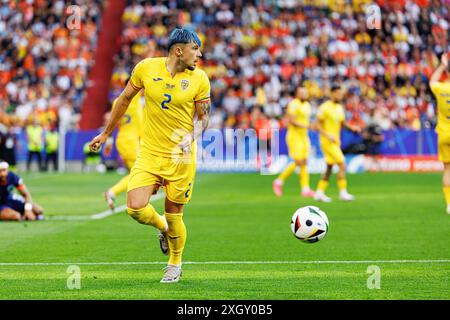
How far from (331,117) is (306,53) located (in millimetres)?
17611

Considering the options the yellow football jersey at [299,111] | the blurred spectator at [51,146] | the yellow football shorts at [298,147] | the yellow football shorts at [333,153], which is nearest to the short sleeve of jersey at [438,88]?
the yellow football shorts at [333,153]

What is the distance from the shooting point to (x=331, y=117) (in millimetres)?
21391

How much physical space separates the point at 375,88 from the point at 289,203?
1796 centimetres

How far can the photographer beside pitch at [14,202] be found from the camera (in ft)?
54.6

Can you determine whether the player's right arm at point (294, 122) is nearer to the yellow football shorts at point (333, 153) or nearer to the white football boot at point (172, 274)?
the yellow football shorts at point (333, 153)

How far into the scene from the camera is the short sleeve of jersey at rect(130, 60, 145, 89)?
9617mm

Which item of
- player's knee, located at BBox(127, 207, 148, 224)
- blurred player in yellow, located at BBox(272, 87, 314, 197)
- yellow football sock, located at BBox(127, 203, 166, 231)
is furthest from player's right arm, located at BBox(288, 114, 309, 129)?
player's knee, located at BBox(127, 207, 148, 224)

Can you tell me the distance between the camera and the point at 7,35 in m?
42.1

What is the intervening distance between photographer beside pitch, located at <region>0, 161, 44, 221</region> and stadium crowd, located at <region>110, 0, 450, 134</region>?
19.3 metres

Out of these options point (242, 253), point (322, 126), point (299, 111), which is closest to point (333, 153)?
point (322, 126)

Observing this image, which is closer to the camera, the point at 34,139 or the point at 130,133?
the point at 130,133

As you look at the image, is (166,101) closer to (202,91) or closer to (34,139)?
(202,91)

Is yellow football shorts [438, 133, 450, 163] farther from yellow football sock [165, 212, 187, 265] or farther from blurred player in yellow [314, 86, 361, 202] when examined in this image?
yellow football sock [165, 212, 187, 265]


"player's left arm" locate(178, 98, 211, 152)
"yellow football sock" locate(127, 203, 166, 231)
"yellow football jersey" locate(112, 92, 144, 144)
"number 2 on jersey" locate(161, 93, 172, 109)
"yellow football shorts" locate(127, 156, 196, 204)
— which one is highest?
"yellow football jersey" locate(112, 92, 144, 144)
